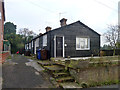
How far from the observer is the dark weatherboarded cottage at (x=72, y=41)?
9750 mm

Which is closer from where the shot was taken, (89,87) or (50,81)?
(89,87)

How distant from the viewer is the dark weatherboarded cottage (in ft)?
32.0

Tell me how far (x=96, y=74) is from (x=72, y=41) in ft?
18.0

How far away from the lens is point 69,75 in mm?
5359

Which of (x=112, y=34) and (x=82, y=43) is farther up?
(x=112, y=34)

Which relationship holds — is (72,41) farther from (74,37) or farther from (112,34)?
(112,34)

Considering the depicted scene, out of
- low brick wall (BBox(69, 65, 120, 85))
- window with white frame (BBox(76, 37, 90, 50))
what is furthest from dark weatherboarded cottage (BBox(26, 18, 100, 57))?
low brick wall (BBox(69, 65, 120, 85))

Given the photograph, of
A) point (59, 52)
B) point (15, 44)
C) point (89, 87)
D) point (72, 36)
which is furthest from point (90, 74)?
point (15, 44)

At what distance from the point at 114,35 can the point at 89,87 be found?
2151 centimetres

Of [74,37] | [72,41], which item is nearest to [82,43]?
[74,37]

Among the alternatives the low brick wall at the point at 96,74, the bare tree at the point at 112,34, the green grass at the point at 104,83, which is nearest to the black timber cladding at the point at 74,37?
the low brick wall at the point at 96,74

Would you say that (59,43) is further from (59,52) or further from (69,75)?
(69,75)

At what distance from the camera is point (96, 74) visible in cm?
516

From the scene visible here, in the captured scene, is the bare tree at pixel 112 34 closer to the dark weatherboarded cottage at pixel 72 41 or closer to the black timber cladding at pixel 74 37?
the black timber cladding at pixel 74 37
